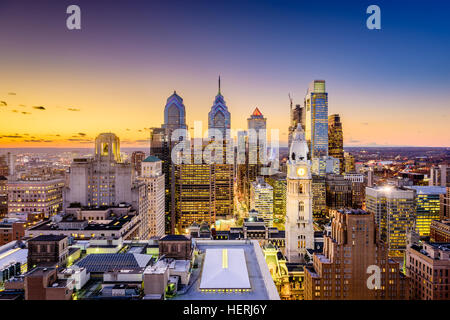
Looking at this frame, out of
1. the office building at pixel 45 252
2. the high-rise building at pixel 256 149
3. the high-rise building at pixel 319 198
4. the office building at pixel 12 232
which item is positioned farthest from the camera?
the high-rise building at pixel 256 149

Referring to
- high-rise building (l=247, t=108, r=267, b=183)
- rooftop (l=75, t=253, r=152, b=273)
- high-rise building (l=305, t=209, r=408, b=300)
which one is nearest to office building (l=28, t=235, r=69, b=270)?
rooftop (l=75, t=253, r=152, b=273)

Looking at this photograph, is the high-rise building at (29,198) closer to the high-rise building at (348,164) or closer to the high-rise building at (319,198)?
the high-rise building at (319,198)

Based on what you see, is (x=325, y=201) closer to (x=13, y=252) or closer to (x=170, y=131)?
(x=170, y=131)

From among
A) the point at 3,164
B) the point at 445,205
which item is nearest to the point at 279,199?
the point at 445,205

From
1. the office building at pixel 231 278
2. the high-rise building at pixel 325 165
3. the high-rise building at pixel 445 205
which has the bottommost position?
the high-rise building at pixel 445 205

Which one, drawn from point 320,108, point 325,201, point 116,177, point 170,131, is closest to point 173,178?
point 170,131

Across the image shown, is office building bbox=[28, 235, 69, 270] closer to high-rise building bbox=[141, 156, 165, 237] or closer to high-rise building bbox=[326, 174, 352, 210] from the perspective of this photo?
high-rise building bbox=[141, 156, 165, 237]

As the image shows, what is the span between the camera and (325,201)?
37750 millimetres

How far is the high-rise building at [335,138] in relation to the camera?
50125mm

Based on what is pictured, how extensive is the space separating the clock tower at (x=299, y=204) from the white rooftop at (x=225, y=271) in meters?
12.0

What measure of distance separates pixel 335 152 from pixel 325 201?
15128mm

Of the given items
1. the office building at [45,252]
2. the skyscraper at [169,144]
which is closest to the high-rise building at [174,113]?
the skyscraper at [169,144]

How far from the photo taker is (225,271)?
6.07 metres

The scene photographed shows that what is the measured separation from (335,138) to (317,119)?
15.1 ft
